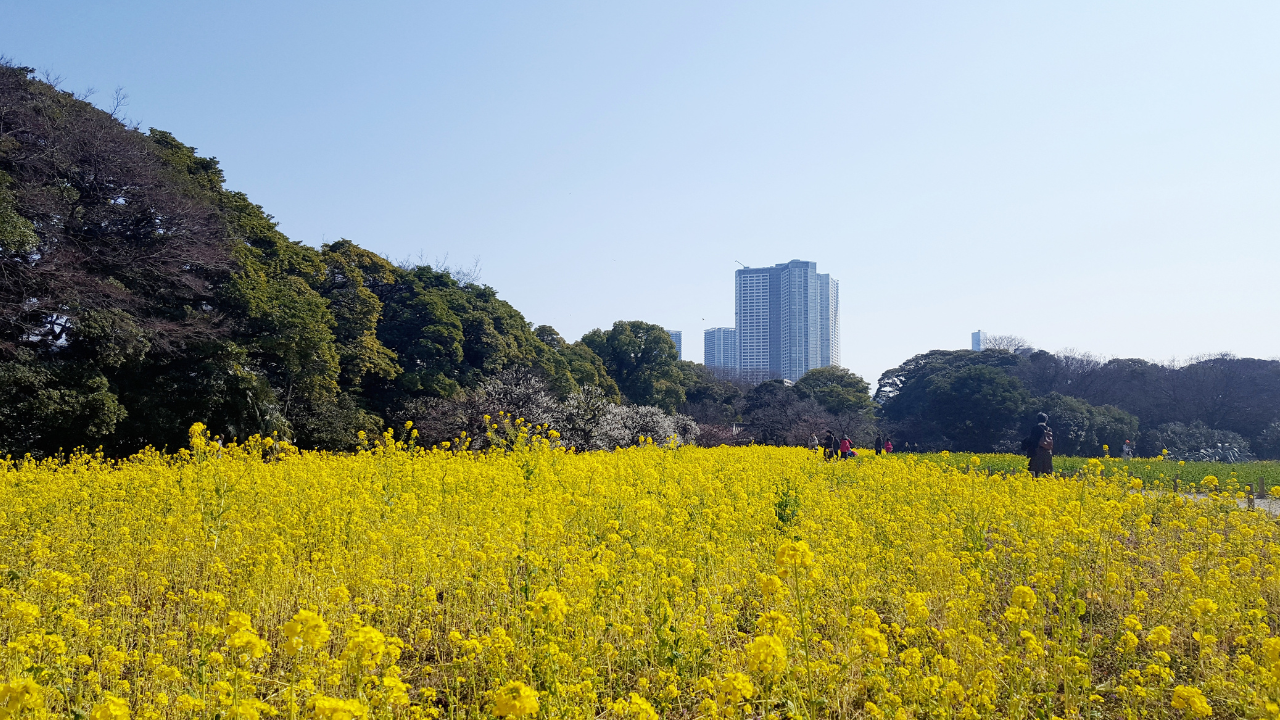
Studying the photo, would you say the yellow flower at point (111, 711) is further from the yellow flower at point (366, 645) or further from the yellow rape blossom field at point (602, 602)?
the yellow flower at point (366, 645)

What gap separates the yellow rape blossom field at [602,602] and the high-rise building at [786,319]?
256 feet

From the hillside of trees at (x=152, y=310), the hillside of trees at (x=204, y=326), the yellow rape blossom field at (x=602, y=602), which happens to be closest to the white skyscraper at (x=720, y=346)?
the hillside of trees at (x=204, y=326)

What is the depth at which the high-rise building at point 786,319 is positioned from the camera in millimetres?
84750

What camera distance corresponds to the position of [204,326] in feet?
43.7

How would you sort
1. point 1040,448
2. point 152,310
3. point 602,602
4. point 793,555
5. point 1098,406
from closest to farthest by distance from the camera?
1. point 793,555
2. point 602,602
3. point 1040,448
4. point 152,310
5. point 1098,406

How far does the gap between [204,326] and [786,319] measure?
7719 cm

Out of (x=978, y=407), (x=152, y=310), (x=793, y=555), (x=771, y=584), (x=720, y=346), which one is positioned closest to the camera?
(x=771, y=584)

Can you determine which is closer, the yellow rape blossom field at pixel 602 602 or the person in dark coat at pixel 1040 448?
the yellow rape blossom field at pixel 602 602

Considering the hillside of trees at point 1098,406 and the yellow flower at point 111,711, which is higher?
the hillside of trees at point 1098,406

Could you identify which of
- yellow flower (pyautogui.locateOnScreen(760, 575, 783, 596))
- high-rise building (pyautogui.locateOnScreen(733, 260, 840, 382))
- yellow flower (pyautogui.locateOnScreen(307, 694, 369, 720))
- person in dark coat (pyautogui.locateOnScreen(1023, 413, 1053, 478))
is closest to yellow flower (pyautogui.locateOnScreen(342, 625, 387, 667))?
yellow flower (pyautogui.locateOnScreen(307, 694, 369, 720))

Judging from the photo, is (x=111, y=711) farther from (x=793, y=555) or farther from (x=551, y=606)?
(x=793, y=555)

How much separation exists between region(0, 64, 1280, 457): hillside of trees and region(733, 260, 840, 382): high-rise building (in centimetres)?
6079

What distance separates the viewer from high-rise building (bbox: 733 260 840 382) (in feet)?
278

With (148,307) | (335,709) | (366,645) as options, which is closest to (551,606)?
(366,645)
